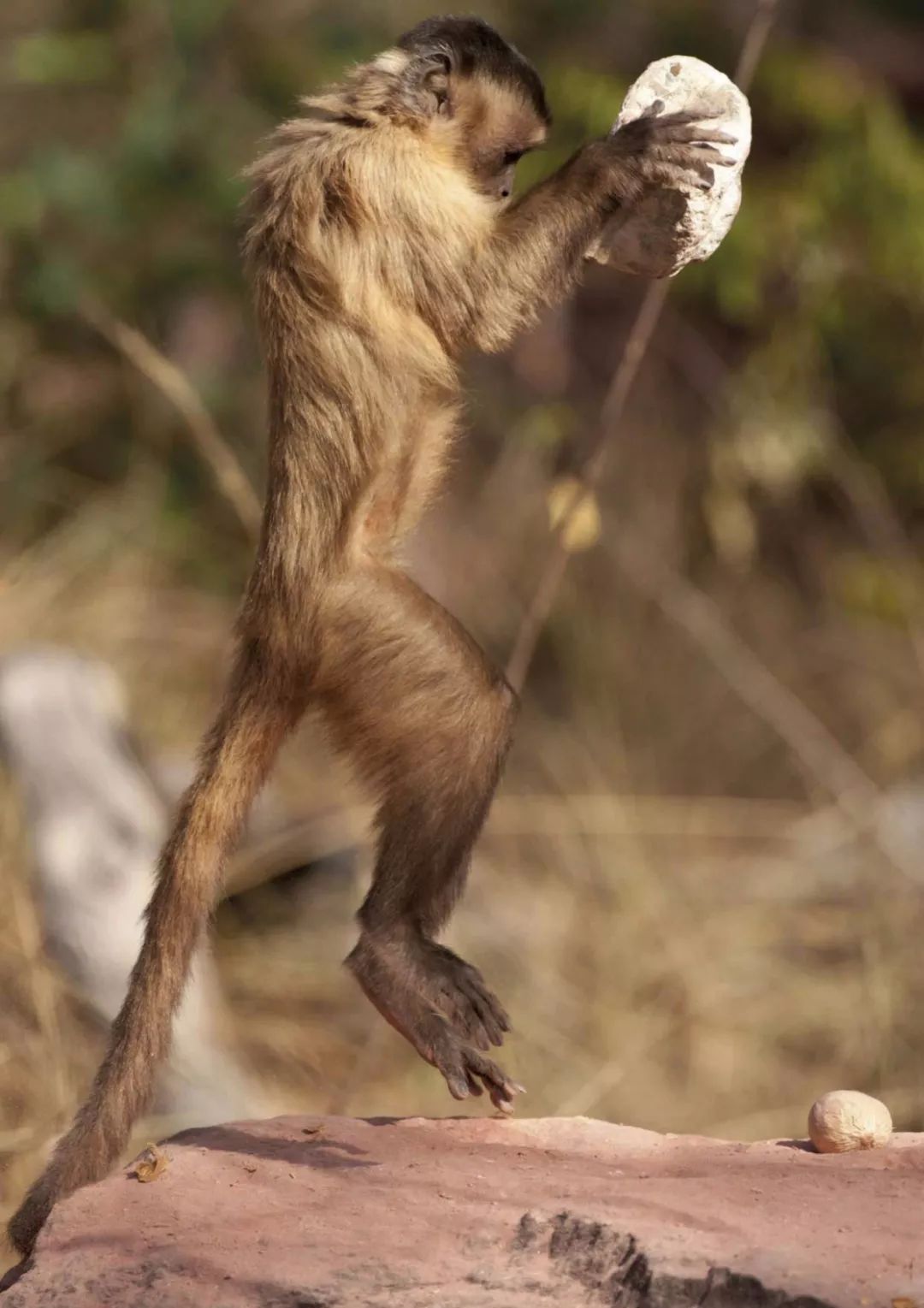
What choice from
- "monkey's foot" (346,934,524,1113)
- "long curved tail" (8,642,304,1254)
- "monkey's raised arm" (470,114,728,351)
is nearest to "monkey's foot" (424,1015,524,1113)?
"monkey's foot" (346,934,524,1113)

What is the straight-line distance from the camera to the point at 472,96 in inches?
164

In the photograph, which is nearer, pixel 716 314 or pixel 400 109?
pixel 400 109

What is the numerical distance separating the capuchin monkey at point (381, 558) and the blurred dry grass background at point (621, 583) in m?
2.23

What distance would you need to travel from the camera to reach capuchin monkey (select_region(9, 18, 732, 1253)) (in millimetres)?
3783

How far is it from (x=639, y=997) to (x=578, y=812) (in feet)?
2.91

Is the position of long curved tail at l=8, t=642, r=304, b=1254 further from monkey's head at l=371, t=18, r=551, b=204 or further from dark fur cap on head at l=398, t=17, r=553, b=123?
dark fur cap on head at l=398, t=17, r=553, b=123

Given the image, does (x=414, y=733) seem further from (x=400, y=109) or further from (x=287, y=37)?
(x=287, y=37)

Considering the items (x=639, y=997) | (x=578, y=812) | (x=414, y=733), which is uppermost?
(x=414, y=733)

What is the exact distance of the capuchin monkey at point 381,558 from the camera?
3.78 metres

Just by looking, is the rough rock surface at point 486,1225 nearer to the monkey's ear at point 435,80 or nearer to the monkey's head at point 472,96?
the monkey's head at point 472,96

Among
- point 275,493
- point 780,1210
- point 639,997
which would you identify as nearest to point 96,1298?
point 780,1210

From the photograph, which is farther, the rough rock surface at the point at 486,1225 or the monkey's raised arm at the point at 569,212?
the monkey's raised arm at the point at 569,212

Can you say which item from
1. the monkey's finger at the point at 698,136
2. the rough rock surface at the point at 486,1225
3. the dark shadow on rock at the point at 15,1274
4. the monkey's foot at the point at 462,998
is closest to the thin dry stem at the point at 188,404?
the monkey's foot at the point at 462,998

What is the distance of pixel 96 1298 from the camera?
3020mm
